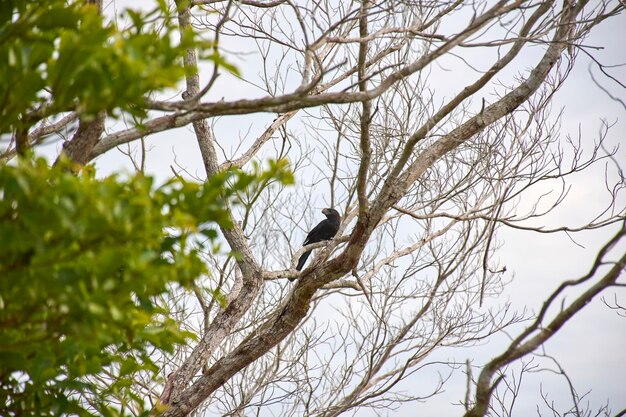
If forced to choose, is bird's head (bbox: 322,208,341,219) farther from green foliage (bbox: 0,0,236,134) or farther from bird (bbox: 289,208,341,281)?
green foliage (bbox: 0,0,236,134)

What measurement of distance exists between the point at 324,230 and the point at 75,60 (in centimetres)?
529

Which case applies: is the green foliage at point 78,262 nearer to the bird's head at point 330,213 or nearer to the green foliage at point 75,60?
the green foliage at point 75,60

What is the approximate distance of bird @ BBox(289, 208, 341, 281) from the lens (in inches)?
Answer: 267

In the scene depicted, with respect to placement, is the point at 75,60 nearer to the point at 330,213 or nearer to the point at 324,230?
the point at 330,213

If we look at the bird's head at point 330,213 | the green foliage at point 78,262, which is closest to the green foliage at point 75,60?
the green foliage at point 78,262

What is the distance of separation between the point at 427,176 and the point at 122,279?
3.70 m

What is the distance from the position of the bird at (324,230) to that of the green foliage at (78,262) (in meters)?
4.64

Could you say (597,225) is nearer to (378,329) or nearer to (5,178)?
(378,329)

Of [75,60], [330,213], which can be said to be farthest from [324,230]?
[75,60]

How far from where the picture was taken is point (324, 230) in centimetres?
694

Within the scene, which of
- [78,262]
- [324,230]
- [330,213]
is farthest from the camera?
[324,230]

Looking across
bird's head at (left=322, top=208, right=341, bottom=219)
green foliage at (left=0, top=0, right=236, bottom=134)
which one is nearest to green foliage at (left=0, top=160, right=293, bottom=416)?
green foliage at (left=0, top=0, right=236, bottom=134)

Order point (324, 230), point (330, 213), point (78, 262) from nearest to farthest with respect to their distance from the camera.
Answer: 1. point (78, 262)
2. point (330, 213)
3. point (324, 230)

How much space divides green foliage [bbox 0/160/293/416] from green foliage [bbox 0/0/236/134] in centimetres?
20
